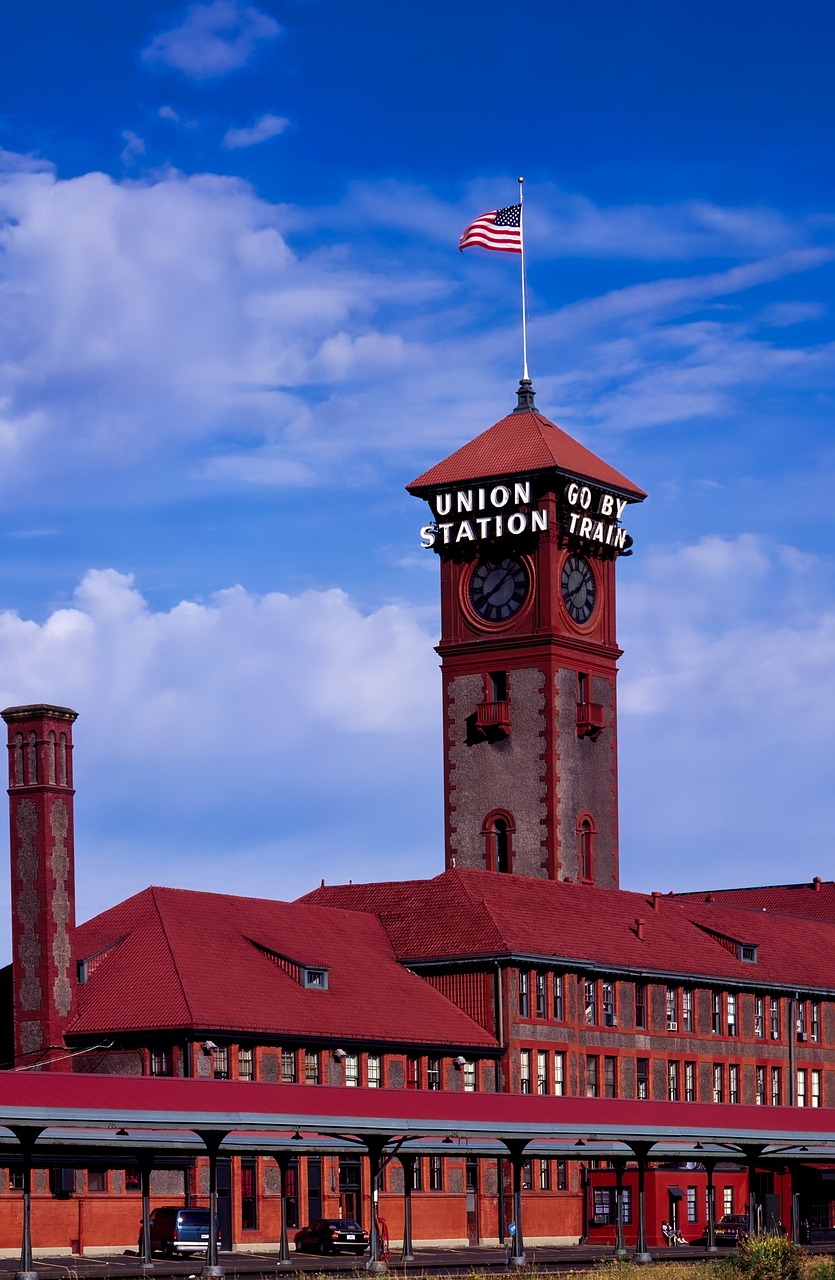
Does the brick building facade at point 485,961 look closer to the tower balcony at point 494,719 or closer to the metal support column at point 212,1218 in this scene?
the tower balcony at point 494,719

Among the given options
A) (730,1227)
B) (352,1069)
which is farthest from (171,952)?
(730,1227)

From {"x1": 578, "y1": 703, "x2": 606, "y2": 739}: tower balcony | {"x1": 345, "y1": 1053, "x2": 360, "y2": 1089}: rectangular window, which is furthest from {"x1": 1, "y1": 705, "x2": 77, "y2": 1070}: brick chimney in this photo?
{"x1": 578, "y1": 703, "x2": 606, "y2": 739}: tower balcony

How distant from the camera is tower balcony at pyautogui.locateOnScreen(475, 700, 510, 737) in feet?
388

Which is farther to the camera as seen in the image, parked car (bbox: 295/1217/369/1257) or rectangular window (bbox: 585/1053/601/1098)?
rectangular window (bbox: 585/1053/601/1098)

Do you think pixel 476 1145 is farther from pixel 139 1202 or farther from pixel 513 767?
pixel 513 767

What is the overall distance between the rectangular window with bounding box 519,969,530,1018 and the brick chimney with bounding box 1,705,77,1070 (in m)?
18.8

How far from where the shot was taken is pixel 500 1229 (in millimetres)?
95938

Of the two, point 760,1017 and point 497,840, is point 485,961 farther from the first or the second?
point 760,1017

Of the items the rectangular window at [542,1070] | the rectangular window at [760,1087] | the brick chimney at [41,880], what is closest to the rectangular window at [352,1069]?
the rectangular window at [542,1070]

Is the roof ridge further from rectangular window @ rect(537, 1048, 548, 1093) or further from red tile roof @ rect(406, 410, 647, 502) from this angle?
red tile roof @ rect(406, 410, 647, 502)

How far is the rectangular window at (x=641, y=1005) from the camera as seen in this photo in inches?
4274

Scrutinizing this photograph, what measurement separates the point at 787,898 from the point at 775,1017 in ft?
84.9

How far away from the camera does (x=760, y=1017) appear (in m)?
117

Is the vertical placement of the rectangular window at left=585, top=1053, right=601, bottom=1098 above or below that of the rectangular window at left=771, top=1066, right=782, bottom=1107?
above
